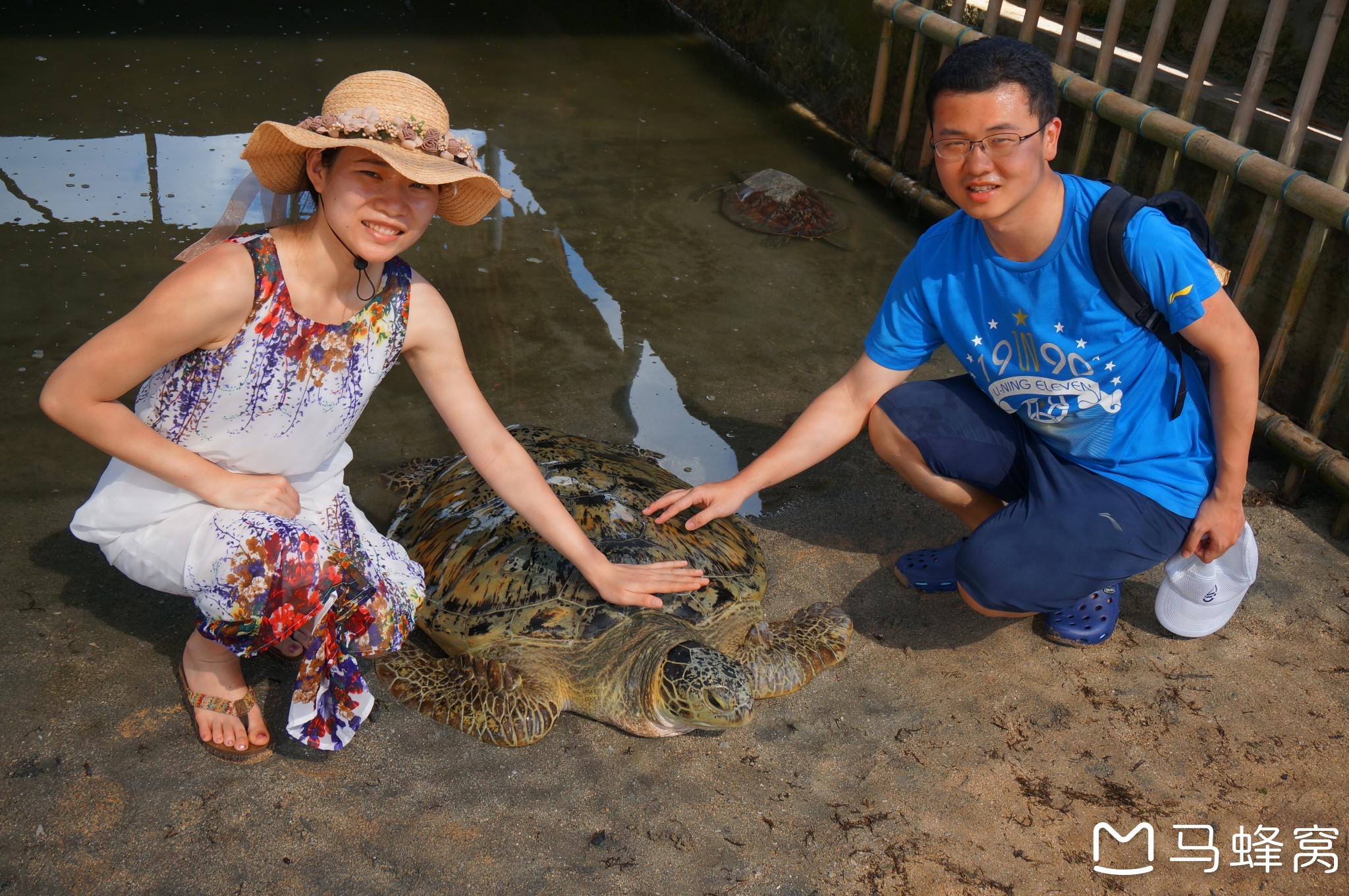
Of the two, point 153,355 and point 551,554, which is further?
point 551,554

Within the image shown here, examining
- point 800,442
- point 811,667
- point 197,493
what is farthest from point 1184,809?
point 197,493

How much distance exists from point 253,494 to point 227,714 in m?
0.57

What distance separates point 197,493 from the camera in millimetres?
1822

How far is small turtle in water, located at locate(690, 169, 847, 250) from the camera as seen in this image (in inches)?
185

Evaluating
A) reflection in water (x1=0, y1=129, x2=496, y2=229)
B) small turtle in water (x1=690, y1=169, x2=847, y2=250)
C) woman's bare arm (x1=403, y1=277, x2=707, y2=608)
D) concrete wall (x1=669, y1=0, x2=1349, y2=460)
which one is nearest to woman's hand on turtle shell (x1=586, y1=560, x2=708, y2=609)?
woman's bare arm (x1=403, y1=277, x2=707, y2=608)

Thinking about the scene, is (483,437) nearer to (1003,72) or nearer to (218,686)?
(218,686)

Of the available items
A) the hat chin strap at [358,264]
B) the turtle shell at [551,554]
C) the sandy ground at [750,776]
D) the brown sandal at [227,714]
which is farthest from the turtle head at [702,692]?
the hat chin strap at [358,264]

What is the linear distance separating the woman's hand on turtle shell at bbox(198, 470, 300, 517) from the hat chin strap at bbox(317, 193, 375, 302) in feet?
1.29

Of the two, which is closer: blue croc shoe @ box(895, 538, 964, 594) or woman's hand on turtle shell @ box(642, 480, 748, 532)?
woman's hand on turtle shell @ box(642, 480, 748, 532)

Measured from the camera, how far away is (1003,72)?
6.26ft

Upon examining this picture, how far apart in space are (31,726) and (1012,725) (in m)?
2.17

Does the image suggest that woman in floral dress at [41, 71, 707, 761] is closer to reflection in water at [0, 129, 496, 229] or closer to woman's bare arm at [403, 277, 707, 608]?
woman's bare arm at [403, 277, 707, 608]

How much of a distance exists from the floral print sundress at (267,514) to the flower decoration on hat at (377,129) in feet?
0.85

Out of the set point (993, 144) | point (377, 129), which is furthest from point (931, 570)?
point (377, 129)
